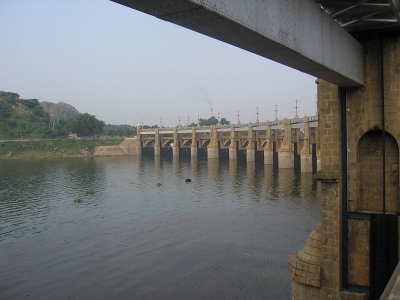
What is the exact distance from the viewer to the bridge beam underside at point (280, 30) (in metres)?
6.96

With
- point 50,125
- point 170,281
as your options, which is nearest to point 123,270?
point 170,281

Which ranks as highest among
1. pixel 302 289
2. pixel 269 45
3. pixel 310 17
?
pixel 310 17

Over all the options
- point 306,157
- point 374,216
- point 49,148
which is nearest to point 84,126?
point 49,148

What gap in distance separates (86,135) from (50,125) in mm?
28515

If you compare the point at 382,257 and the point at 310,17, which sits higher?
the point at 310,17

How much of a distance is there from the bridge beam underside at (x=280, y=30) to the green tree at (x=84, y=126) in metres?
163

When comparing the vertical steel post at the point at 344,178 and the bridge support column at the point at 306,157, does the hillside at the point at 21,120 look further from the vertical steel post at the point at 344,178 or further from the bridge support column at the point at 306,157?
the vertical steel post at the point at 344,178

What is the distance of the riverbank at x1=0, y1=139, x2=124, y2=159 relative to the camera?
130750 millimetres

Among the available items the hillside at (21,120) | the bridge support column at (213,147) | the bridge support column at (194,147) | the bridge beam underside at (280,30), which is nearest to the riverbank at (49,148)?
the hillside at (21,120)

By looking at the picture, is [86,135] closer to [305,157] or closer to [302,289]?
[305,157]

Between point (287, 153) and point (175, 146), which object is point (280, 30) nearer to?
point (287, 153)

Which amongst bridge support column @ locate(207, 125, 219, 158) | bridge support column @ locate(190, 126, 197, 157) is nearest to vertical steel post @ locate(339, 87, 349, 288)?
bridge support column @ locate(207, 125, 219, 158)

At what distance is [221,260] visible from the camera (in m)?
24.8

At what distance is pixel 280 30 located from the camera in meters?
9.34
